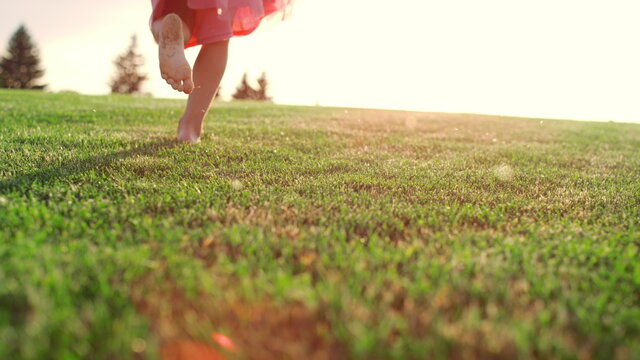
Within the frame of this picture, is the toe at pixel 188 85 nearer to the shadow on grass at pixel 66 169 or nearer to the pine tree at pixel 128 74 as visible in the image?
the shadow on grass at pixel 66 169

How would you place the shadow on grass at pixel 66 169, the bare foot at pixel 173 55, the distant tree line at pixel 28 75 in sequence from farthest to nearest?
the distant tree line at pixel 28 75
the bare foot at pixel 173 55
the shadow on grass at pixel 66 169

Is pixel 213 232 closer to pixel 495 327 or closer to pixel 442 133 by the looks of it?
pixel 495 327

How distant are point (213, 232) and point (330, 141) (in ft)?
9.28

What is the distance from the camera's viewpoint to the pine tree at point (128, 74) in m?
58.2

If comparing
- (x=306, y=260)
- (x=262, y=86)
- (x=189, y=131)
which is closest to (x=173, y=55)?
(x=189, y=131)

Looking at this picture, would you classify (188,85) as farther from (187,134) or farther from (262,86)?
(262,86)

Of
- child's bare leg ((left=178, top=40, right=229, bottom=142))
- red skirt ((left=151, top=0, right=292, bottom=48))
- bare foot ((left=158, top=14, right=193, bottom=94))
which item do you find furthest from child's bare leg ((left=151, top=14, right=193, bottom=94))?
child's bare leg ((left=178, top=40, right=229, bottom=142))

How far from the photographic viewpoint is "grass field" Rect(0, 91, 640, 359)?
1076 millimetres

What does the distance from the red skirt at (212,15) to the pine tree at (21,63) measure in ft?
175

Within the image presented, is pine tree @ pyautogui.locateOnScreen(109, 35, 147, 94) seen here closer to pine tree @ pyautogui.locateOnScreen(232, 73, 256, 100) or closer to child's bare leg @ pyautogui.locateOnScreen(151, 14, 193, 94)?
pine tree @ pyautogui.locateOnScreen(232, 73, 256, 100)

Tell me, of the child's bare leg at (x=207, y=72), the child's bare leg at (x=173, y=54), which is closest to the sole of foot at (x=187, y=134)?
the child's bare leg at (x=207, y=72)

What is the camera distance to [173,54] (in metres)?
2.99

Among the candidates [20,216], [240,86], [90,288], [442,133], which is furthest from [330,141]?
[240,86]

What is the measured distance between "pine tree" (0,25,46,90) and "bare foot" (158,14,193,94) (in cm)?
5346
